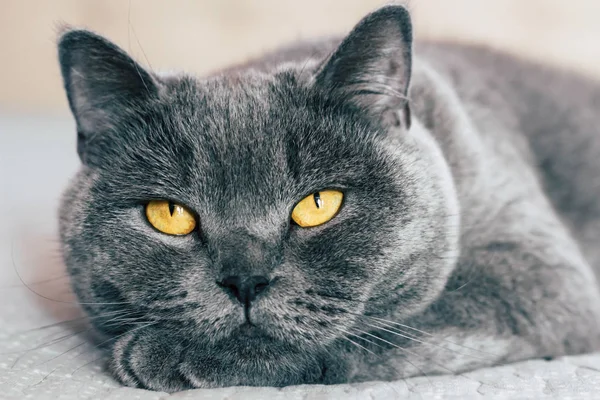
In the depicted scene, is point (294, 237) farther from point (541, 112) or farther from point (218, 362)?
point (541, 112)

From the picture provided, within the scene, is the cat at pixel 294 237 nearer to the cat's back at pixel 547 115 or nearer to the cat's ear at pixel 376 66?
the cat's ear at pixel 376 66

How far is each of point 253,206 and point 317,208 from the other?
0.10m

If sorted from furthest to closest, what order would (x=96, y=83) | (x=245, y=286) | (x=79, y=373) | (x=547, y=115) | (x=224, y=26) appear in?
(x=224, y=26) < (x=547, y=115) < (x=96, y=83) < (x=79, y=373) < (x=245, y=286)

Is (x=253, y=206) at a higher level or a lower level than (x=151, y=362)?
higher

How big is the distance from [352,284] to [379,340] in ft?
0.48

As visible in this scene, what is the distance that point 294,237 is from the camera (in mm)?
980

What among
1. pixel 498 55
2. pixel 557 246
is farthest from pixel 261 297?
pixel 498 55

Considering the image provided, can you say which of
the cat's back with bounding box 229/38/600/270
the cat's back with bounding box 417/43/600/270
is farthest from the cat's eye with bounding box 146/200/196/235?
the cat's back with bounding box 417/43/600/270

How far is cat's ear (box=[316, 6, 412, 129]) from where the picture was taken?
3.43ft

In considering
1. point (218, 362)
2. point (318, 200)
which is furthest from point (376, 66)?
point (218, 362)

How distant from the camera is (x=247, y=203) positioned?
97cm

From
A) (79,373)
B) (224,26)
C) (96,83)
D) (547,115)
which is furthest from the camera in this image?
(224,26)

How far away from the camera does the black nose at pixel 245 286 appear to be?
2.95 feet

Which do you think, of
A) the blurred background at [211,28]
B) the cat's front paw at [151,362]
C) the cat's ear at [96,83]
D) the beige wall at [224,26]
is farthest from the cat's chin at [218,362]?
the beige wall at [224,26]
